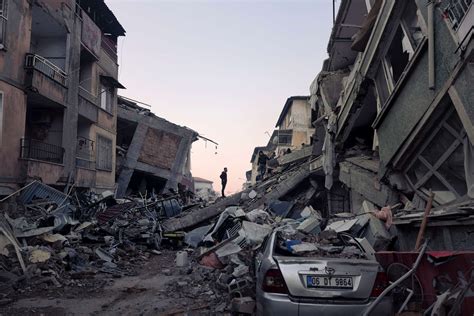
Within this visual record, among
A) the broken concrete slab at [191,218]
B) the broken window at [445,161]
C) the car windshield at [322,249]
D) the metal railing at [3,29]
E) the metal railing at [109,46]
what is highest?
the metal railing at [109,46]

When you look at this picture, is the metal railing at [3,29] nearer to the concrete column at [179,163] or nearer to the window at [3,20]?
the window at [3,20]

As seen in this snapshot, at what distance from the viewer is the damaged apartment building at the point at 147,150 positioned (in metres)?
22.9

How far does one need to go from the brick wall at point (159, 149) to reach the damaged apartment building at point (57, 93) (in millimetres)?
3636

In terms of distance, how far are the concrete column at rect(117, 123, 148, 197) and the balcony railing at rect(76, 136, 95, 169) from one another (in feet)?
14.8

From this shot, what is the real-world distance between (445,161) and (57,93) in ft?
42.7

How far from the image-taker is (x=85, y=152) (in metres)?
17.1

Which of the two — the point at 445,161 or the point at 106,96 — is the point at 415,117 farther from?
the point at 106,96

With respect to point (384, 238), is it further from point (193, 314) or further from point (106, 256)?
point (106, 256)

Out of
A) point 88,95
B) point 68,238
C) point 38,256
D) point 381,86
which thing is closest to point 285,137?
point 88,95

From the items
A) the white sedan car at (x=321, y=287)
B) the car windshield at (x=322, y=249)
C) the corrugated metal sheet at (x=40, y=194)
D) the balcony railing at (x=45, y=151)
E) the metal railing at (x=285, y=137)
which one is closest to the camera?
the white sedan car at (x=321, y=287)

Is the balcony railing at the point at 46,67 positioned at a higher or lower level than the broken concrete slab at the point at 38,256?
higher

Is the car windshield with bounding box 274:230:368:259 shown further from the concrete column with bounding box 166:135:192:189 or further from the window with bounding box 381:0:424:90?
the concrete column with bounding box 166:135:192:189

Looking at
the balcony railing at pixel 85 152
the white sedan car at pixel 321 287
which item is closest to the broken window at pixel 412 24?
the white sedan car at pixel 321 287

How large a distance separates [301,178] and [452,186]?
28.4 ft
